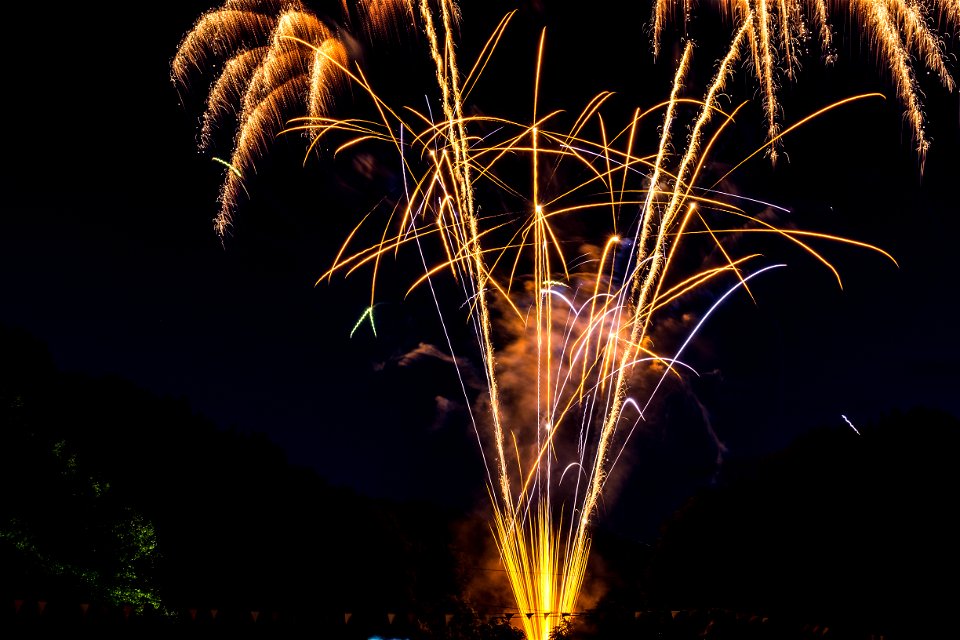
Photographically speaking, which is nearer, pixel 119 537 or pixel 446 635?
pixel 446 635

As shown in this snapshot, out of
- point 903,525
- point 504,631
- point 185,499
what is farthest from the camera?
point 185,499

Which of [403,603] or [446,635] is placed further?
[403,603]

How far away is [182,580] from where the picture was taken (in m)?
11.6

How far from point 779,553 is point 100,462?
31.3ft

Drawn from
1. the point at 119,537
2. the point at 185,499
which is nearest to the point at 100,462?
the point at 119,537

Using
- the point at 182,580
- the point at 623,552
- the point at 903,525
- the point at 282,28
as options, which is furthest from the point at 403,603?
the point at 282,28

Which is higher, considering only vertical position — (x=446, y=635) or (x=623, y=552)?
(x=623, y=552)

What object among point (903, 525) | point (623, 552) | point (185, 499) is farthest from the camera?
point (623, 552)

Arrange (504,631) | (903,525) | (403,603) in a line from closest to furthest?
(504,631) → (903,525) → (403,603)

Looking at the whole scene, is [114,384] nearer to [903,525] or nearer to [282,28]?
[282,28]

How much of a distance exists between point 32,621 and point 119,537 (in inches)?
104

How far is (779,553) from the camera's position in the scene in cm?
1264

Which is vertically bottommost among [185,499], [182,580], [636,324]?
[182,580]

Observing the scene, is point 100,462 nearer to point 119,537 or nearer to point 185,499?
point 119,537
